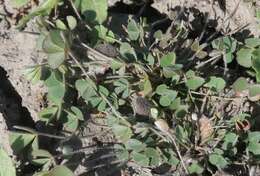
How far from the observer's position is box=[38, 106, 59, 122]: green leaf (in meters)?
2.81

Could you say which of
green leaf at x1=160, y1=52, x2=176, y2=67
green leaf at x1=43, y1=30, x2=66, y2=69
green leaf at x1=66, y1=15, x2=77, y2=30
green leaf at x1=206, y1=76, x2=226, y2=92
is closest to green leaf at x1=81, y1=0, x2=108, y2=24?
green leaf at x1=66, y1=15, x2=77, y2=30

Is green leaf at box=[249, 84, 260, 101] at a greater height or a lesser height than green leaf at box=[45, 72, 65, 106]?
lesser

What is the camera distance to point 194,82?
2754mm

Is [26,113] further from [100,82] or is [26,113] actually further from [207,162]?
[207,162]

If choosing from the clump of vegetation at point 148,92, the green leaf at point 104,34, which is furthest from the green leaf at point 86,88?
the green leaf at point 104,34

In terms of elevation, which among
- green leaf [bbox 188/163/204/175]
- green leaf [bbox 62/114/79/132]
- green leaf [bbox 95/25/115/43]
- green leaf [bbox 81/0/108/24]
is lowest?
green leaf [bbox 188/163/204/175]

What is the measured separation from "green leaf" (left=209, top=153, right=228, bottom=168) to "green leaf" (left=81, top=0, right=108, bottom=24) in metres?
0.82

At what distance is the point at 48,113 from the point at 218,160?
0.82m

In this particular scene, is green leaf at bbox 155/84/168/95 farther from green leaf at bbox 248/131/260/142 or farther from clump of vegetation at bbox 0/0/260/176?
green leaf at bbox 248/131/260/142

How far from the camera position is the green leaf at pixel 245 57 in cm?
278

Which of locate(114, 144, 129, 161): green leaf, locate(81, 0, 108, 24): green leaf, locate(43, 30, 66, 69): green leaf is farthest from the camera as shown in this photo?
locate(81, 0, 108, 24): green leaf

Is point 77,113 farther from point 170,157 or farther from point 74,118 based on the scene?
point 170,157

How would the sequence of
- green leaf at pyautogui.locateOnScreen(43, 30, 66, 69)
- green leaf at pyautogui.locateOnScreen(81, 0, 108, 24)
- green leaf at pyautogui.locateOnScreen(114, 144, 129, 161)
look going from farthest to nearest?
1. green leaf at pyautogui.locateOnScreen(81, 0, 108, 24)
2. green leaf at pyautogui.locateOnScreen(114, 144, 129, 161)
3. green leaf at pyautogui.locateOnScreen(43, 30, 66, 69)

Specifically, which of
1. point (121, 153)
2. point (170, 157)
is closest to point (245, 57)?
Result: point (170, 157)
